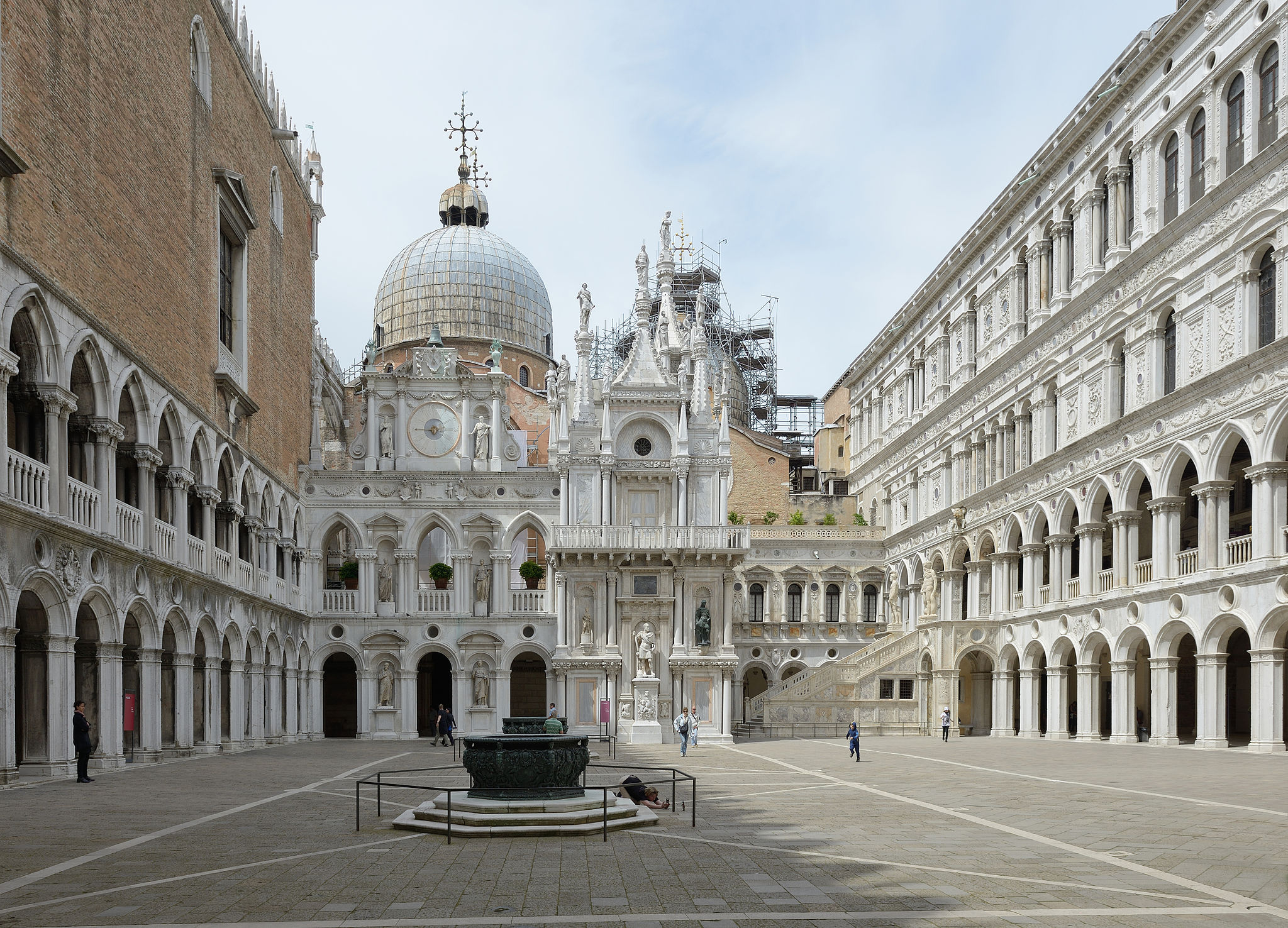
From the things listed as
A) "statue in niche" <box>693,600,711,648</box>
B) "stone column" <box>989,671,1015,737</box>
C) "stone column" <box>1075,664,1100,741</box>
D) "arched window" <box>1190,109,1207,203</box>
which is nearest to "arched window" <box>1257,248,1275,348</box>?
"arched window" <box>1190,109,1207,203</box>

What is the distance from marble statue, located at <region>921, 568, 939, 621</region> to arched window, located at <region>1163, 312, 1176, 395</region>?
17.8 meters

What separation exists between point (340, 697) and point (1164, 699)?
3139 cm

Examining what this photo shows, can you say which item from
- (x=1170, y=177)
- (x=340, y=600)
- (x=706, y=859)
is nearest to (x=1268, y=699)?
(x=1170, y=177)

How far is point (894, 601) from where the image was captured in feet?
192

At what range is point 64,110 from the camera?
25.2 meters

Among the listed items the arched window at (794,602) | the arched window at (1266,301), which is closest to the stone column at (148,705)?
the arched window at (1266,301)

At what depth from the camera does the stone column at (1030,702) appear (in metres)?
44.6

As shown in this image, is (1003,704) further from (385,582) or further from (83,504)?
(83,504)

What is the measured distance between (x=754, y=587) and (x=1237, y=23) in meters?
32.6

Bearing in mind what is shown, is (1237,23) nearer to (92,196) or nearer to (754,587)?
(92,196)

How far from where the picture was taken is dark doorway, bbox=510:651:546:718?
54.7m

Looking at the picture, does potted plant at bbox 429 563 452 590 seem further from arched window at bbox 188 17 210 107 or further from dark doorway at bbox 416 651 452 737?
arched window at bbox 188 17 210 107

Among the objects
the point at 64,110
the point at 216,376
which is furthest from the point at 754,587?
the point at 64,110

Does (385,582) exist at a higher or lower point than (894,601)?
higher
